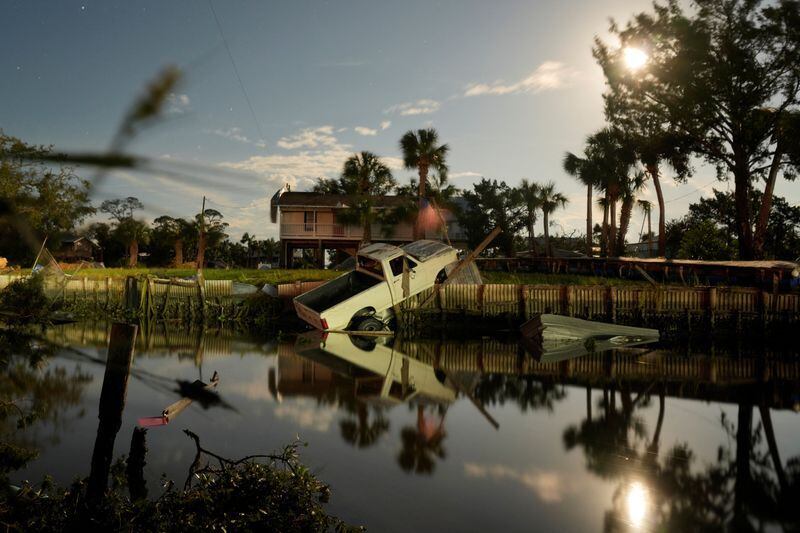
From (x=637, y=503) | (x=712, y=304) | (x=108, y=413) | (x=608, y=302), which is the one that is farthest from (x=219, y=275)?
(x=637, y=503)

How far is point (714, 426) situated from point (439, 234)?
30529mm

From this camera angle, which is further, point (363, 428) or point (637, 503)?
point (363, 428)

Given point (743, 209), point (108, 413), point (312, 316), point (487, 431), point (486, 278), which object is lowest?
point (487, 431)

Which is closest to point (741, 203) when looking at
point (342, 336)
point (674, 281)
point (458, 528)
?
point (674, 281)

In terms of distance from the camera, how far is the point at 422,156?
34.9 meters

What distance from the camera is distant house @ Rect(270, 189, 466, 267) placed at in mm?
36938

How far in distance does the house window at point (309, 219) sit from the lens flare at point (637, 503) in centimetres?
3254

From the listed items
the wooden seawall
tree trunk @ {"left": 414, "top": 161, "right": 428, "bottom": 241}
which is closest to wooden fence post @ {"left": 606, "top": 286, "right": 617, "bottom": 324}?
the wooden seawall

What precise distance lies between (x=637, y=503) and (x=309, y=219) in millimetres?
33762

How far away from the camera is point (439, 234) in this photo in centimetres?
3891

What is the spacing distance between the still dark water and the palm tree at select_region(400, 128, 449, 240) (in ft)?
70.4

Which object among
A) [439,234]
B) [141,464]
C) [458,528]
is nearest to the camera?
[458,528]

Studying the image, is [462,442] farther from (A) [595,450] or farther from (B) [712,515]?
(B) [712,515]

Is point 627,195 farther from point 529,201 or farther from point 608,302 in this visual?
point 608,302
